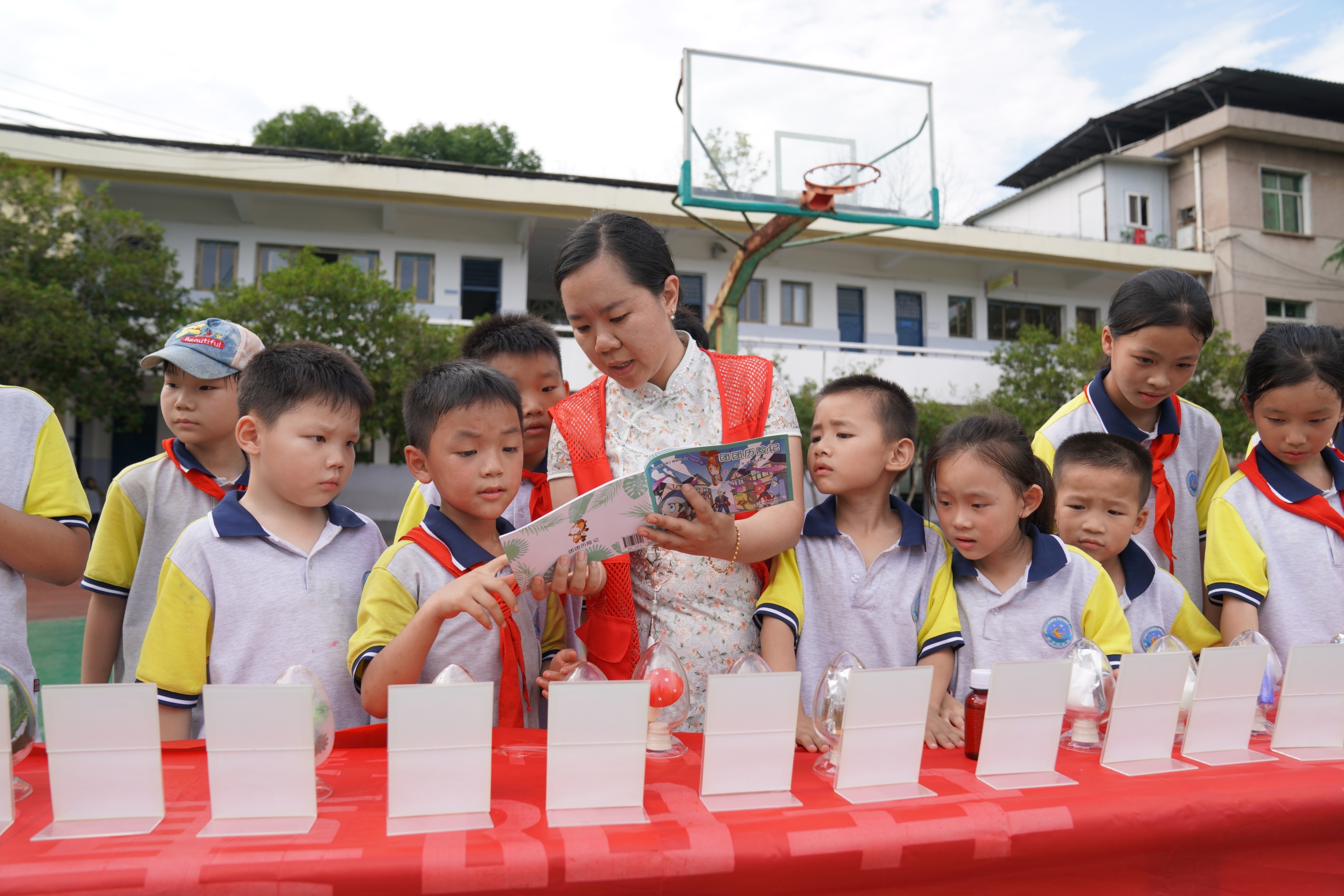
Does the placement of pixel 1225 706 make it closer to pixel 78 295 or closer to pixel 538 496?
pixel 538 496

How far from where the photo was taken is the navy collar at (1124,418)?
2012 millimetres

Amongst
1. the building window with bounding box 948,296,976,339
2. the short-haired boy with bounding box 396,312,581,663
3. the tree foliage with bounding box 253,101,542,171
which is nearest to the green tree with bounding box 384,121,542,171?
the tree foliage with bounding box 253,101,542,171

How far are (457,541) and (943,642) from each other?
0.89 metres

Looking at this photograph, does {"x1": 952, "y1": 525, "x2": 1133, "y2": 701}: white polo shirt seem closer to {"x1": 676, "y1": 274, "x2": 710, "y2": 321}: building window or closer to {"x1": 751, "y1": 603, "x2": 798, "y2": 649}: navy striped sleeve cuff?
{"x1": 751, "y1": 603, "x2": 798, "y2": 649}: navy striped sleeve cuff

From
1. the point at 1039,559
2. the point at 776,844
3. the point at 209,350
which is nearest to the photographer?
the point at 776,844

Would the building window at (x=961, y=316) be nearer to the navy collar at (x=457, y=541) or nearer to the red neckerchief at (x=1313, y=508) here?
the red neckerchief at (x=1313, y=508)

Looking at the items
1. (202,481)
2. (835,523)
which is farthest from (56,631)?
(835,523)

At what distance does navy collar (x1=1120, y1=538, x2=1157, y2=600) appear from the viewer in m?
→ 1.75

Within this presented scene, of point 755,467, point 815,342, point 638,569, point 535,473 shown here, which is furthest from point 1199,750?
point 815,342

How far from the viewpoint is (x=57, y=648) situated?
5.46 meters

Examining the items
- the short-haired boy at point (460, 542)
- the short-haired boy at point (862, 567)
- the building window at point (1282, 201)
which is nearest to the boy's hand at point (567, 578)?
the short-haired boy at point (460, 542)

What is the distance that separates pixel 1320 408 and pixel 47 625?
761 cm

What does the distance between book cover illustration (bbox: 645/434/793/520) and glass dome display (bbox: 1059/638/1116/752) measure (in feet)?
1.59

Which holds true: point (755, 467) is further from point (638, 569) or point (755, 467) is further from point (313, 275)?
point (313, 275)
